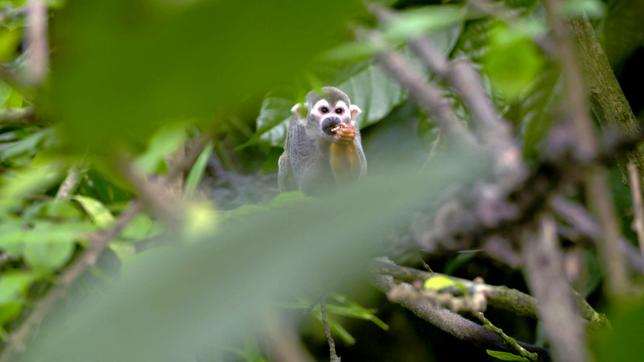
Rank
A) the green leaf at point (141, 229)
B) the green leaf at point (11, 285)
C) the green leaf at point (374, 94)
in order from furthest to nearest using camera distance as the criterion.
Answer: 1. the green leaf at point (374, 94)
2. the green leaf at point (141, 229)
3. the green leaf at point (11, 285)

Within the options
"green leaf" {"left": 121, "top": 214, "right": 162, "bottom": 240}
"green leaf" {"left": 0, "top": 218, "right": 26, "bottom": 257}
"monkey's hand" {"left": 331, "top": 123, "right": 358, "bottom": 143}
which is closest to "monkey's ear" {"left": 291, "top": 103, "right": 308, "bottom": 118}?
"monkey's hand" {"left": 331, "top": 123, "right": 358, "bottom": 143}

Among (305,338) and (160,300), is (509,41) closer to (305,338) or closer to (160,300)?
(160,300)

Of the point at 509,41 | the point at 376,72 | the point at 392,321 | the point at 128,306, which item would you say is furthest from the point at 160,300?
the point at 392,321

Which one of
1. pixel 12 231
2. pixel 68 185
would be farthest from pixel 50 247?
pixel 68 185

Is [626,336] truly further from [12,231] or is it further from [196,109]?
[12,231]

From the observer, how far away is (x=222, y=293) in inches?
7.5

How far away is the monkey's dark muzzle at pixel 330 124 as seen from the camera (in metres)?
1.70

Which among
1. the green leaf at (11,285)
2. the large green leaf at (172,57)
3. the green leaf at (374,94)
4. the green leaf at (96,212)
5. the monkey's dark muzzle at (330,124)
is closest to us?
the large green leaf at (172,57)

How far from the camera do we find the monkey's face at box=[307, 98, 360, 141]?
166 cm

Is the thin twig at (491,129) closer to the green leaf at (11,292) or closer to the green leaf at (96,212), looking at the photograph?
the green leaf at (11,292)

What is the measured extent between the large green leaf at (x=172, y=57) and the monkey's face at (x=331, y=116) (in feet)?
4.72

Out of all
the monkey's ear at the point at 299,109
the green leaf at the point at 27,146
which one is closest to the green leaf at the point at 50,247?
the green leaf at the point at 27,146

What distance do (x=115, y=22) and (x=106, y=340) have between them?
0.07 metres

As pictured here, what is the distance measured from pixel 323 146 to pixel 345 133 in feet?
0.79
